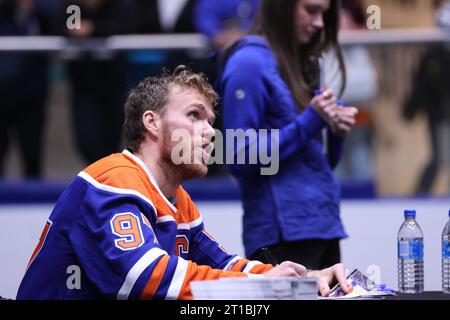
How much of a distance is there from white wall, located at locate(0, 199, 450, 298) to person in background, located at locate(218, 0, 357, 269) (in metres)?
1.68

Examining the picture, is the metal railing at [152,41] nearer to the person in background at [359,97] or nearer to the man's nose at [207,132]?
the person in background at [359,97]

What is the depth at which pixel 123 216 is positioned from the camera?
9.17 feet

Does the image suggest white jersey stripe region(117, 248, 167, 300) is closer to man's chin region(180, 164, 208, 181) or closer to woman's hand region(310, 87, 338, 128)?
man's chin region(180, 164, 208, 181)

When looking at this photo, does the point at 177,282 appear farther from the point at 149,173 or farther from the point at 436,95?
the point at 436,95

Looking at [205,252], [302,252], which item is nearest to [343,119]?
[302,252]

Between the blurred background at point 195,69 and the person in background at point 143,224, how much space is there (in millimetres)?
2456

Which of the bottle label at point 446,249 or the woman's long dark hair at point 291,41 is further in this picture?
the woman's long dark hair at point 291,41

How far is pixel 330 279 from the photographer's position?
319cm

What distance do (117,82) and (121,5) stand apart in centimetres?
41

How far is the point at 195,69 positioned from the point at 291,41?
175cm

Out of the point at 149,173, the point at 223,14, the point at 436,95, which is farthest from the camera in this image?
the point at 436,95

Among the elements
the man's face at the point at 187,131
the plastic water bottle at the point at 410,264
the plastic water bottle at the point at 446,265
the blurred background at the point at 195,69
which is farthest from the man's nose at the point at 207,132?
the blurred background at the point at 195,69

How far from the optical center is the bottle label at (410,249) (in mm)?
3449

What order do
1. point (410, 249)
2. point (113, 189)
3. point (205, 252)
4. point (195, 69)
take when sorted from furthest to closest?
point (195, 69)
point (410, 249)
point (205, 252)
point (113, 189)
